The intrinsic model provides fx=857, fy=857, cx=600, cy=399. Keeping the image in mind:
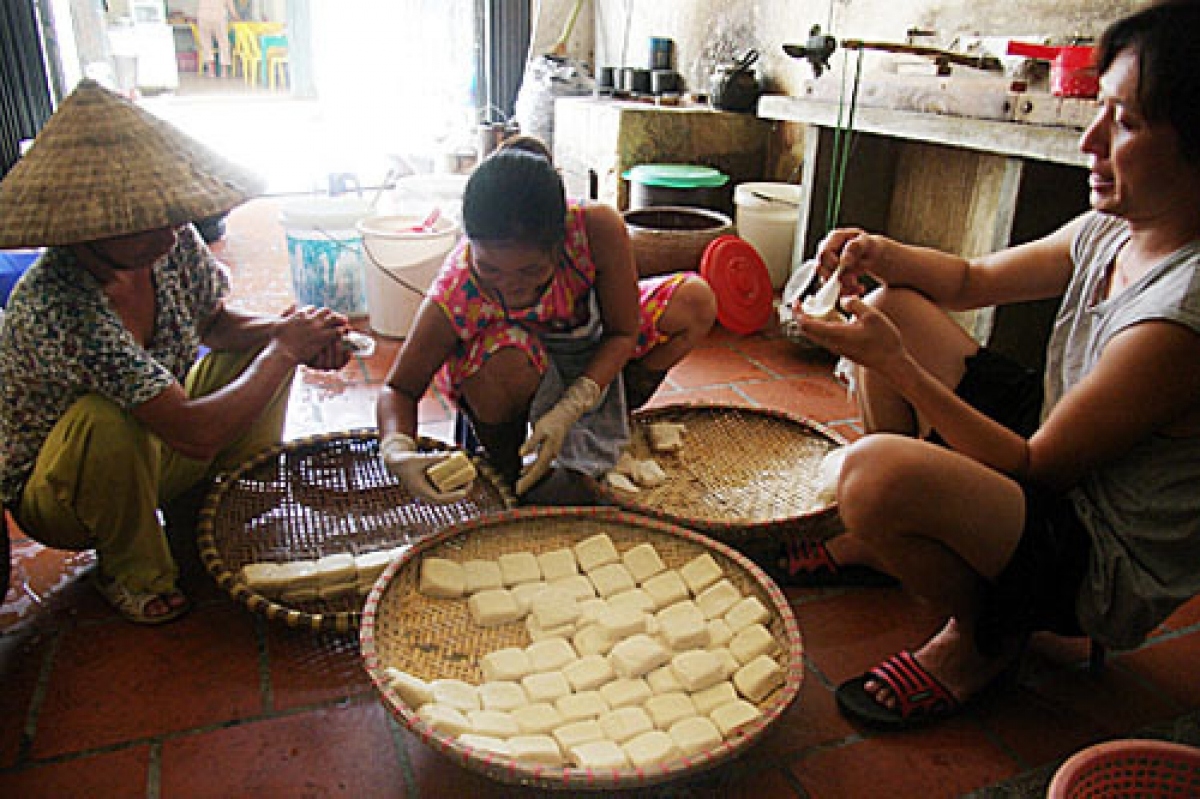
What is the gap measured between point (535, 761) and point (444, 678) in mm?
288

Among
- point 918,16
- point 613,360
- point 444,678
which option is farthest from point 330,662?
point 918,16

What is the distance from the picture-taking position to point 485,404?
6.34 ft

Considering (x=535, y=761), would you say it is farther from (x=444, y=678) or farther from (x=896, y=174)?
(x=896, y=174)

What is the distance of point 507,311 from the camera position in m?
1.85

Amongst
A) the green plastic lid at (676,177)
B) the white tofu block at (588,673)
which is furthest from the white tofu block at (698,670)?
the green plastic lid at (676,177)

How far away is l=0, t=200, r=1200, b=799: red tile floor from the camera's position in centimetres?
134

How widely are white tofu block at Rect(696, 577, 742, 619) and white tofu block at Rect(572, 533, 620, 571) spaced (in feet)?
0.62

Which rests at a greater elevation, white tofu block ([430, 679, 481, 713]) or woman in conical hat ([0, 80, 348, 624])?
woman in conical hat ([0, 80, 348, 624])

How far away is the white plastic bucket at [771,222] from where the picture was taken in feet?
12.0

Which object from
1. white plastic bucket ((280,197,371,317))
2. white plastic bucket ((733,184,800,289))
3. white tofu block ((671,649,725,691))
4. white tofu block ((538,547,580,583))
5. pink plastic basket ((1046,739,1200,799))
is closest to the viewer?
pink plastic basket ((1046,739,1200,799))

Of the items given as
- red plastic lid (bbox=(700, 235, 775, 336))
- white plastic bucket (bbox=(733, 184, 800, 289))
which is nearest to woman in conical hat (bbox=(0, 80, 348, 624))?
red plastic lid (bbox=(700, 235, 775, 336))

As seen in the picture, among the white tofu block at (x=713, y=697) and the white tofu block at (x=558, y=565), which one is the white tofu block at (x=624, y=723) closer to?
the white tofu block at (x=713, y=697)

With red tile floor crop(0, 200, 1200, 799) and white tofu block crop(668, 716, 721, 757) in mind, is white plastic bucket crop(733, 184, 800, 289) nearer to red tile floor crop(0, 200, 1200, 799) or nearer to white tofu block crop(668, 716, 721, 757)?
red tile floor crop(0, 200, 1200, 799)

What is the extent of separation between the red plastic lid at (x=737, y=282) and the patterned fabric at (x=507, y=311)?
1.22 m
